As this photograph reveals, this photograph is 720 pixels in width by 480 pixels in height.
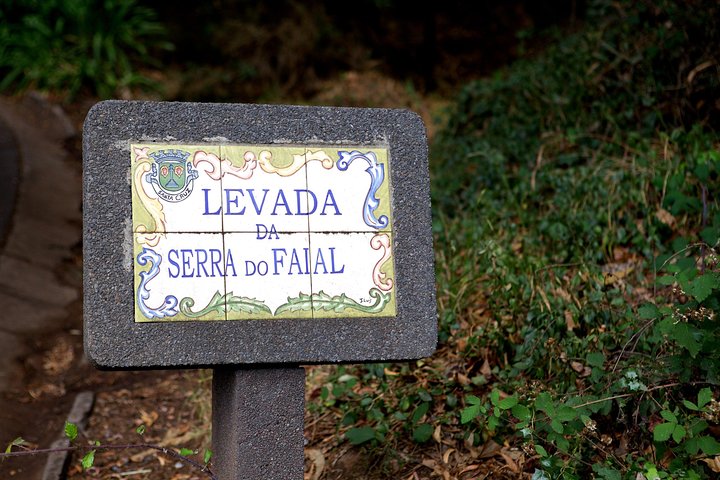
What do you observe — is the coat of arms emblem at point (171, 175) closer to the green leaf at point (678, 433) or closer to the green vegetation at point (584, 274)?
the green vegetation at point (584, 274)

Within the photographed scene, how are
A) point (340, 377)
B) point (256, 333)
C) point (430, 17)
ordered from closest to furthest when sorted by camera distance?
point (256, 333) → point (340, 377) → point (430, 17)

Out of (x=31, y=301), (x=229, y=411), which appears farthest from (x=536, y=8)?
(x=229, y=411)

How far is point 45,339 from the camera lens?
5.38 m

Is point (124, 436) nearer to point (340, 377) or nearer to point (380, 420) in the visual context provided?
point (340, 377)

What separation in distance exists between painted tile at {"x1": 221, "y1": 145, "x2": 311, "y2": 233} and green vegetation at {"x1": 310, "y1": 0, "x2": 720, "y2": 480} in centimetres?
89

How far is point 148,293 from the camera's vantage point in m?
2.72

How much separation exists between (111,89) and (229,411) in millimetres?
7434

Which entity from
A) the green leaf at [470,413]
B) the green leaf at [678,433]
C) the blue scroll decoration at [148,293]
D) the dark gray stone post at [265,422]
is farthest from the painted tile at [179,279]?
the green leaf at [678,433]

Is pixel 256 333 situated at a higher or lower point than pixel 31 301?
lower

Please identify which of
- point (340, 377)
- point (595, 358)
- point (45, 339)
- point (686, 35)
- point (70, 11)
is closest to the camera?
point (595, 358)

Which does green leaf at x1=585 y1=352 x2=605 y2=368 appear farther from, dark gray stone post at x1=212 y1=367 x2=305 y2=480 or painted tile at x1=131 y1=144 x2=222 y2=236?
painted tile at x1=131 y1=144 x2=222 y2=236

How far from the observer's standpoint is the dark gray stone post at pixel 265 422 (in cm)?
286

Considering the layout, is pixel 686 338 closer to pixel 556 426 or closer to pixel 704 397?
pixel 704 397

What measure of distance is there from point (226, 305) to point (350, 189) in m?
0.55
